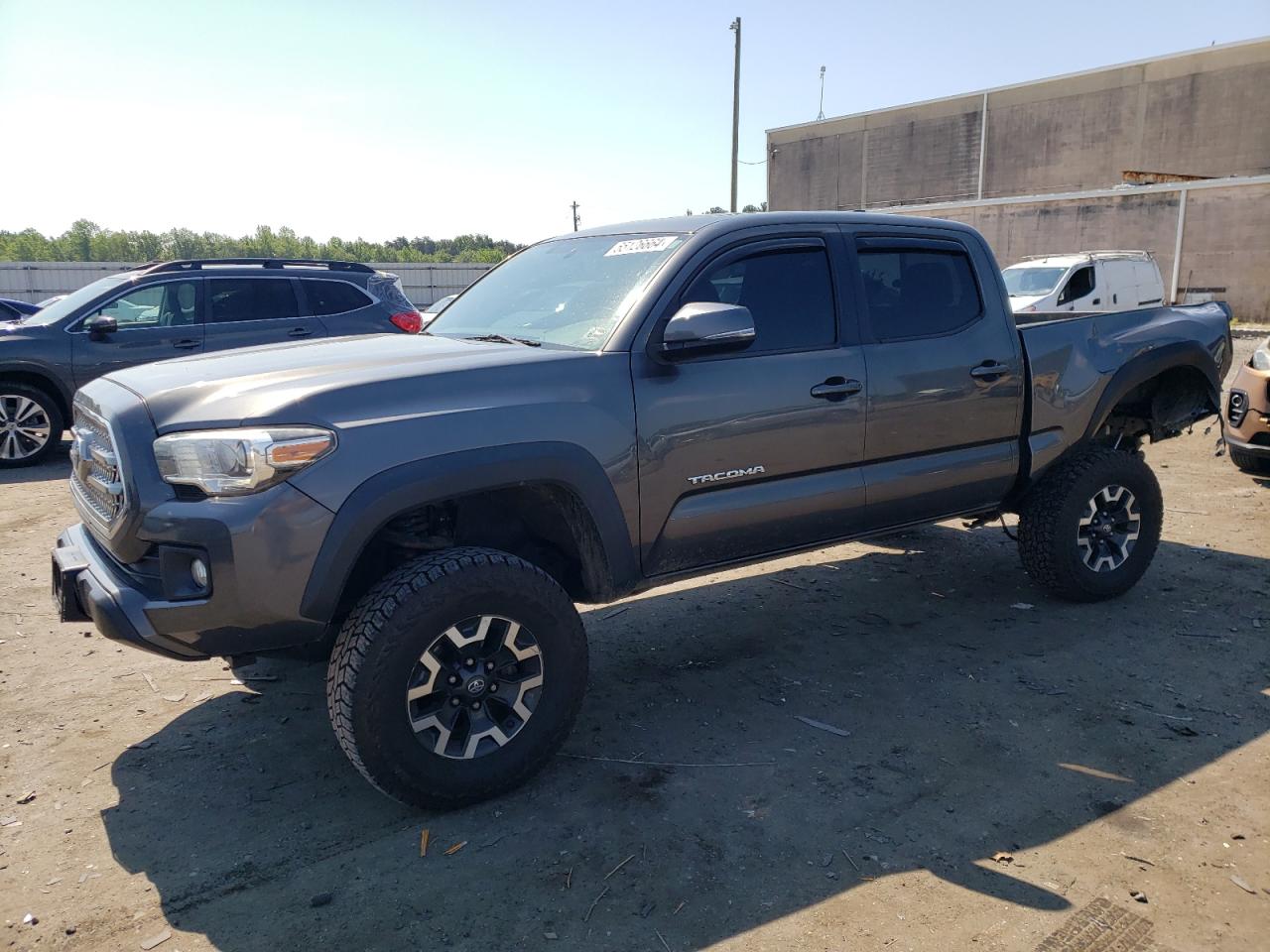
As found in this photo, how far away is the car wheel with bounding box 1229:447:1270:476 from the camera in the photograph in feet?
24.0

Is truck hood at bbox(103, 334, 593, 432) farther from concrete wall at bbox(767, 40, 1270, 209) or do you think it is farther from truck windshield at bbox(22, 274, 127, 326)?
concrete wall at bbox(767, 40, 1270, 209)

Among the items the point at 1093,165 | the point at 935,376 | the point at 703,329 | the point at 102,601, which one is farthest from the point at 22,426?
the point at 1093,165

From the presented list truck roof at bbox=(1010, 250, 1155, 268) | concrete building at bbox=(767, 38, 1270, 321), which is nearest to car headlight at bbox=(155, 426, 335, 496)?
truck roof at bbox=(1010, 250, 1155, 268)

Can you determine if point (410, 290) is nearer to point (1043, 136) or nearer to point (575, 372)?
point (1043, 136)

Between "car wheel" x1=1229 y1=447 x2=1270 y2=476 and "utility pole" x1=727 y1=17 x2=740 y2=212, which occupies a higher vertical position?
"utility pole" x1=727 y1=17 x2=740 y2=212

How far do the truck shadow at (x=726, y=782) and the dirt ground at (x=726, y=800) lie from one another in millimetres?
13

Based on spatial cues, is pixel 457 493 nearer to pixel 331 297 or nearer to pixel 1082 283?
pixel 331 297

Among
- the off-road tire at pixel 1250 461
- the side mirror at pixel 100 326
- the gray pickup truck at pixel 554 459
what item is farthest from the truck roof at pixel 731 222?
the side mirror at pixel 100 326

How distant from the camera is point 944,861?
279cm

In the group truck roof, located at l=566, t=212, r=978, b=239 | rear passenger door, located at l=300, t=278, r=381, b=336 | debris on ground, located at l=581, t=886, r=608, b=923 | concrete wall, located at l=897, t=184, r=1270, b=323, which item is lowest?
debris on ground, located at l=581, t=886, r=608, b=923

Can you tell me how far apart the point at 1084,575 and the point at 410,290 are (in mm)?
32483

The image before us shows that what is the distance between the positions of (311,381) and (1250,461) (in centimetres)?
761

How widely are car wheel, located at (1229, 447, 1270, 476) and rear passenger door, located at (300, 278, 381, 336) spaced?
8.04m

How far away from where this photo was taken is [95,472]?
10.5ft
